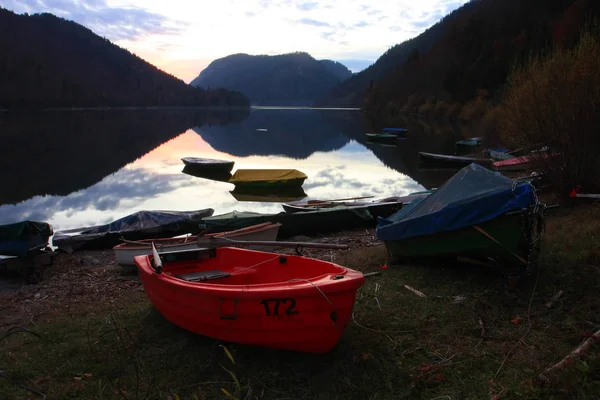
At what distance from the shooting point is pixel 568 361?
4113mm

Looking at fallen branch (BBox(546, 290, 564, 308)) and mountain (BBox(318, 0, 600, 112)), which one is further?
mountain (BBox(318, 0, 600, 112))

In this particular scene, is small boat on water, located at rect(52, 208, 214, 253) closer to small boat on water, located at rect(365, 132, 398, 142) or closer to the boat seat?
the boat seat

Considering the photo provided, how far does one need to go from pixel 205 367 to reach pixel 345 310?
5.63 feet

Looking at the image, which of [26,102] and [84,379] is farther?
[26,102]

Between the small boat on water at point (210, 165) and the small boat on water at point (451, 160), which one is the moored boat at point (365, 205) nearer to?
the small boat on water at point (451, 160)

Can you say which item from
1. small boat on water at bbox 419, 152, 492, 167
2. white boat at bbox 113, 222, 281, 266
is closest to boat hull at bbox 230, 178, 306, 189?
small boat on water at bbox 419, 152, 492, 167

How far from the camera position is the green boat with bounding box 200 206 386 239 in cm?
1223

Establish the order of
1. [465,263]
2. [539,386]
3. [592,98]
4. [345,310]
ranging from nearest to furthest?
1. [539,386]
2. [345,310]
3. [465,263]
4. [592,98]

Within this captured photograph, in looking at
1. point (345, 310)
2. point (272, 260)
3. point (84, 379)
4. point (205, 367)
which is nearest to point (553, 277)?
point (345, 310)

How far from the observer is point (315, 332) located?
15.8ft

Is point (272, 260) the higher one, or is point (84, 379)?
point (272, 260)

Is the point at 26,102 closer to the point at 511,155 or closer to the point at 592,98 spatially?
the point at 511,155

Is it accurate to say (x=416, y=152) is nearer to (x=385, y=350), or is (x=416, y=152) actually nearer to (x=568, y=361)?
(x=385, y=350)

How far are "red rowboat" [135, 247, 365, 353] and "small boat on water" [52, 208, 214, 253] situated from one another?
680 centimetres
